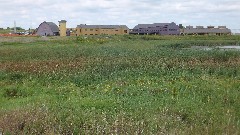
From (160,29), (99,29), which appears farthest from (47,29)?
(160,29)

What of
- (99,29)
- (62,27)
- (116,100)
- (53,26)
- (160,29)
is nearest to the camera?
(116,100)

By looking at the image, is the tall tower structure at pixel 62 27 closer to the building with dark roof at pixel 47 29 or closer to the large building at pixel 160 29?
the building with dark roof at pixel 47 29

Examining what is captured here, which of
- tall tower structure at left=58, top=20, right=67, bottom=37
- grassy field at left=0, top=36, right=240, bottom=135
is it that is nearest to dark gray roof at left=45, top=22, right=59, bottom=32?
tall tower structure at left=58, top=20, right=67, bottom=37

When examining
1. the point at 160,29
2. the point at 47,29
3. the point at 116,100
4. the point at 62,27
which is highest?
the point at 62,27

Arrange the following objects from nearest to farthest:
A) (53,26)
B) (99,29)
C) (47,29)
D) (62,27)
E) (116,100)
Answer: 1. (116,100)
2. (62,27)
3. (47,29)
4. (99,29)
5. (53,26)

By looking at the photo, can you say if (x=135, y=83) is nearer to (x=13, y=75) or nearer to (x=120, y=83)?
(x=120, y=83)

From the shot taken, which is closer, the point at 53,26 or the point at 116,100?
the point at 116,100

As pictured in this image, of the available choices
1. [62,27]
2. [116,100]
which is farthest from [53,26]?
[116,100]

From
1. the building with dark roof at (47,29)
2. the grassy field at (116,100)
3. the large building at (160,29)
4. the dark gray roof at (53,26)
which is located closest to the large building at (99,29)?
the large building at (160,29)

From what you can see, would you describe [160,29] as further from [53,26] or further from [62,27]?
[53,26]

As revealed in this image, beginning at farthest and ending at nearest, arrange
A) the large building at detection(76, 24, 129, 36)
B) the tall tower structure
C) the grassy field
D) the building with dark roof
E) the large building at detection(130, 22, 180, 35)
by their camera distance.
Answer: the large building at detection(130, 22, 180, 35)
the large building at detection(76, 24, 129, 36)
the building with dark roof
the tall tower structure
the grassy field

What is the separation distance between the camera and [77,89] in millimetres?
14516

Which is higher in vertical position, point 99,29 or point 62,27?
point 62,27

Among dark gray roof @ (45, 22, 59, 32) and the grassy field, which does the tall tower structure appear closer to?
dark gray roof @ (45, 22, 59, 32)
